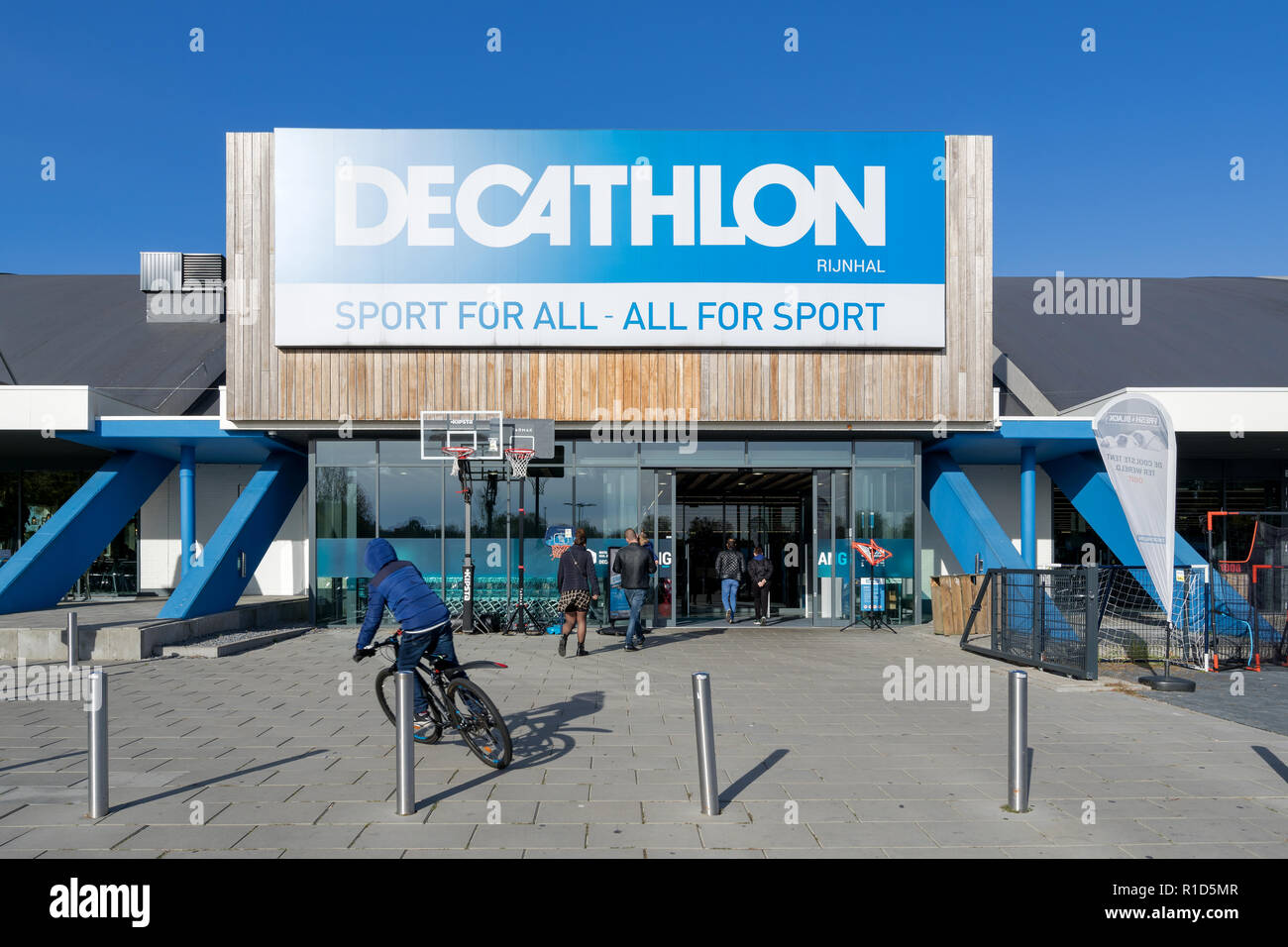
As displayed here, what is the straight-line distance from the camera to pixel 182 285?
79.7 ft

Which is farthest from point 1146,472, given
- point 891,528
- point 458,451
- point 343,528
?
point 343,528

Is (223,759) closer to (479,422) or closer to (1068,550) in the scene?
(479,422)

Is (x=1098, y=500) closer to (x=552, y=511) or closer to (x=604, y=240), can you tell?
(x=552, y=511)

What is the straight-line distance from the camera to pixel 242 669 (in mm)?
12375

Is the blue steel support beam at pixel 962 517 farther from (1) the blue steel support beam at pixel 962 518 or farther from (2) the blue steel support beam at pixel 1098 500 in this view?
(2) the blue steel support beam at pixel 1098 500

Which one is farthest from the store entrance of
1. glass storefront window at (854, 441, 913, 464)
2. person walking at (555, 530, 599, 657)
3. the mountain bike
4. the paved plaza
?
the mountain bike

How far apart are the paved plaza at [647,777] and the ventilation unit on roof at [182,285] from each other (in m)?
15.9

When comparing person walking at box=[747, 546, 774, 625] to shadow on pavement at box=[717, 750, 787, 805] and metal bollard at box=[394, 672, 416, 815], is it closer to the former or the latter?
shadow on pavement at box=[717, 750, 787, 805]

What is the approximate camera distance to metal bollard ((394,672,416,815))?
564 cm

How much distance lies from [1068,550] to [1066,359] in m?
4.70

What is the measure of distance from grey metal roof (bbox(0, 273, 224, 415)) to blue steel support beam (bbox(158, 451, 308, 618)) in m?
2.57

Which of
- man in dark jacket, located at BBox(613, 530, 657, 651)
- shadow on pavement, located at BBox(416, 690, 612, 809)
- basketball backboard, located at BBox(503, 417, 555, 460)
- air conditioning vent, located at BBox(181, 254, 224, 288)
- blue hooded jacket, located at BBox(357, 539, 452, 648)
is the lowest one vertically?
shadow on pavement, located at BBox(416, 690, 612, 809)

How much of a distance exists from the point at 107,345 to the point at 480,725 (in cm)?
2115

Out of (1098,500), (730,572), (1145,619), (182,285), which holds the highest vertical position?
(182,285)
